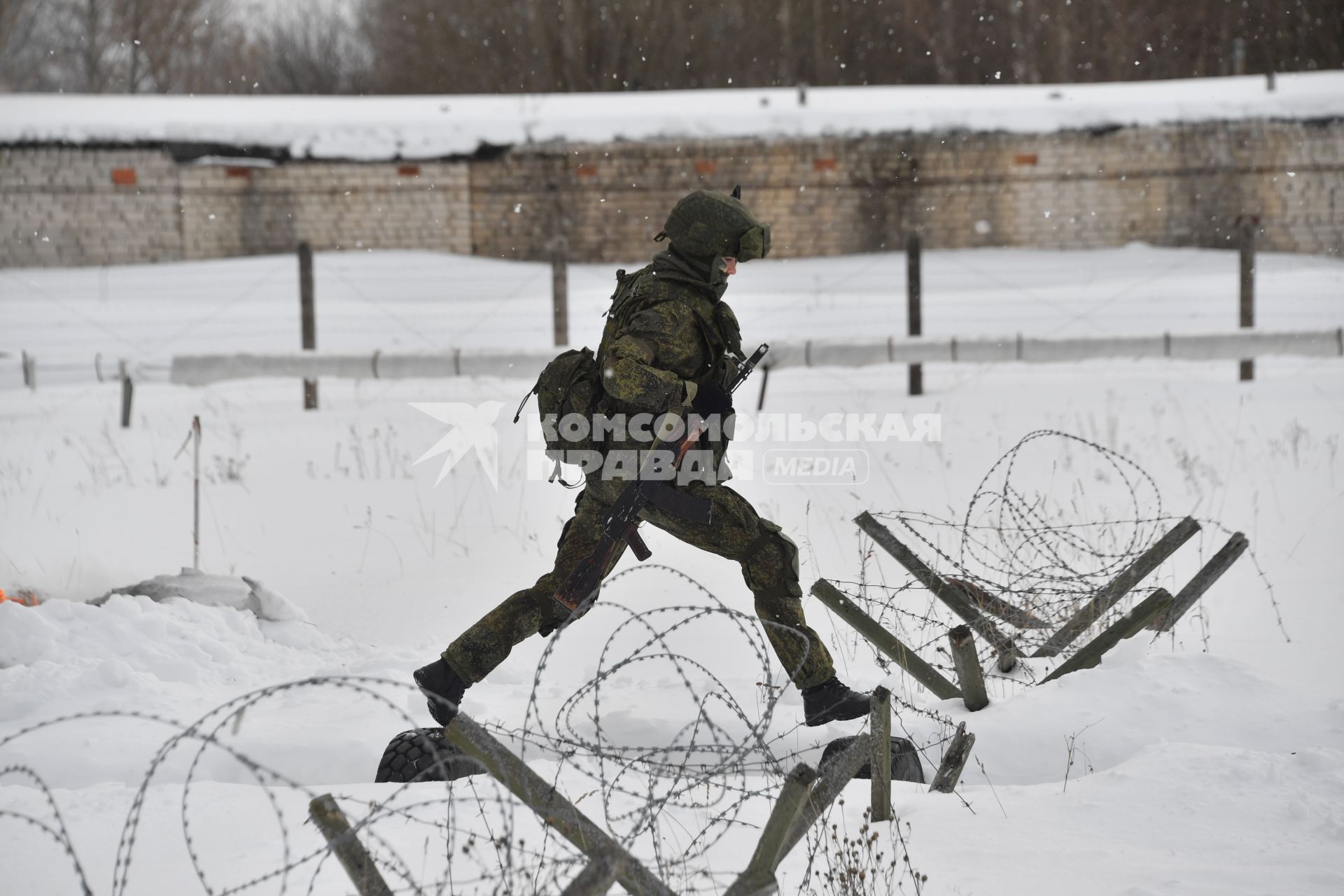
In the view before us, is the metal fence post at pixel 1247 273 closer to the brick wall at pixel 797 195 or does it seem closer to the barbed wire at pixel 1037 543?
the barbed wire at pixel 1037 543

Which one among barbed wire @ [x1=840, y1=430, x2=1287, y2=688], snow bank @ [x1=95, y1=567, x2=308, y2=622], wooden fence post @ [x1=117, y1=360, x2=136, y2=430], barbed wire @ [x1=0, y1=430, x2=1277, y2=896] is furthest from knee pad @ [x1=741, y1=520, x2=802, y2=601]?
wooden fence post @ [x1=117, y1=360, x2=136, y2=430]

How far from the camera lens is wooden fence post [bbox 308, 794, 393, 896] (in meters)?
2.04

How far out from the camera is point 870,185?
18.9m

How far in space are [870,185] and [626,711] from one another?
52.9 ft

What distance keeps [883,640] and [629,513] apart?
3.29 feet

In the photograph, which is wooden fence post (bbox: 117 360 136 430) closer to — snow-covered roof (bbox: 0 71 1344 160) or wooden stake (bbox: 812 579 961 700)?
wooden stake (bbox: 812 579 961 700)

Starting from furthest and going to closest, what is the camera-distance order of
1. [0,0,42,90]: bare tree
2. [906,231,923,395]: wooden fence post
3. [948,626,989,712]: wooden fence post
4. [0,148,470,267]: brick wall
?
[0,0,42,90]: bare tree → [0,148,470,267]: brick wall → [906,231,923,395]: wooden fence post → [948,626,989,712]: wooden fence post

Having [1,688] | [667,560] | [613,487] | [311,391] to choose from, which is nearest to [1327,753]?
[613,487]

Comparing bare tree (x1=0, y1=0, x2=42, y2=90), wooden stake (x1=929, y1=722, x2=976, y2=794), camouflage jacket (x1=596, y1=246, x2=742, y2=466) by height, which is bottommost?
wooden stake (x1=929, y1=722, x2=976, y2=794)

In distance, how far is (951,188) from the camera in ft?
62.0

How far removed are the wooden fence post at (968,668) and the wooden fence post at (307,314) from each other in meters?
7.67

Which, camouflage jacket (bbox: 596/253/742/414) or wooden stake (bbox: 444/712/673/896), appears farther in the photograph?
camouflage jacket (bbox: 596/253/742/414)

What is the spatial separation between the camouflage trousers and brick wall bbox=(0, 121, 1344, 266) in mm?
15090

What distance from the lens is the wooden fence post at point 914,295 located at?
33.3ft
